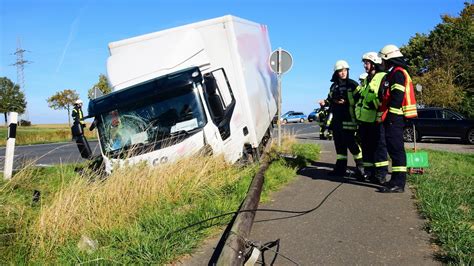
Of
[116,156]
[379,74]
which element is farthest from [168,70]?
[379,74]

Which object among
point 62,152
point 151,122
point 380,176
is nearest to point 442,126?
point 380,176

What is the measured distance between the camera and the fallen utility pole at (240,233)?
372 centimetres

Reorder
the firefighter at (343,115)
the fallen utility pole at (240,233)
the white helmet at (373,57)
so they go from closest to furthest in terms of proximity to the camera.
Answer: the fallen utility pole at (240,233) < the white helmet at (373,57) < the firefighter at (343,115)

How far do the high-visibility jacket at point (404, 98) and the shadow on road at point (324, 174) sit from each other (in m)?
1.24

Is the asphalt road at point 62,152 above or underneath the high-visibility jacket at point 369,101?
underneath

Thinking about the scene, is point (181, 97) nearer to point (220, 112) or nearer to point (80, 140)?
point (220, 112)

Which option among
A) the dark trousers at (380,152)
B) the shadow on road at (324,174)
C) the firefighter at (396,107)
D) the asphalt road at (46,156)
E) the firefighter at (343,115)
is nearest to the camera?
the firefighter at (396,107)

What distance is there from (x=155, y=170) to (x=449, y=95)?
3211cm

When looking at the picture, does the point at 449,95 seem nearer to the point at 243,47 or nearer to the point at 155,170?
the point at 243,47

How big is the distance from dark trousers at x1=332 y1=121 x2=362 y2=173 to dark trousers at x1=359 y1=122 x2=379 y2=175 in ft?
1.05

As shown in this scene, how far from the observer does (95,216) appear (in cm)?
495

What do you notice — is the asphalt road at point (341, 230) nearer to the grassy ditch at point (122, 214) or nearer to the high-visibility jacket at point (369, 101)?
the grassy ditch at point (122, 214)

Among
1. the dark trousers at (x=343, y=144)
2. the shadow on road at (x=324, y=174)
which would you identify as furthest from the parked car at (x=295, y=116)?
the dark trousers at (x=343, y=144)

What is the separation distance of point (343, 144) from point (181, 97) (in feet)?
9.95
